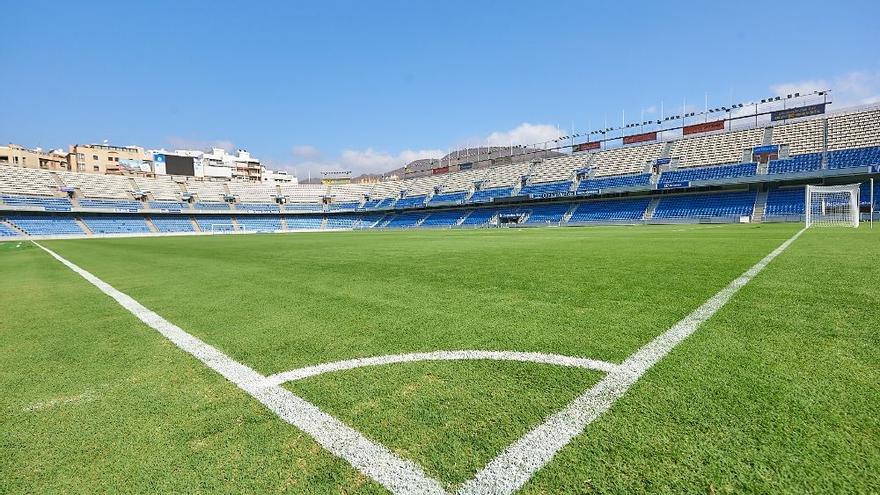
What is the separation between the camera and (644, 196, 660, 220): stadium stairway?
139ft

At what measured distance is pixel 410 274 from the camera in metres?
7.38

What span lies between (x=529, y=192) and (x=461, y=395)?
53.6 meters

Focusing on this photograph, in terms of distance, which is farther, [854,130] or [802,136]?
[802,136]

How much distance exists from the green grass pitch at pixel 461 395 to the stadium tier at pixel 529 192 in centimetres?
4043

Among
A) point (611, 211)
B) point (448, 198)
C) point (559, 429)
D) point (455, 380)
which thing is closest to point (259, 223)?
point (448, 198)

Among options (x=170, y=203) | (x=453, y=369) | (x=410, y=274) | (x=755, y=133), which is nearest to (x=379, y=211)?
(x=170, y=203)

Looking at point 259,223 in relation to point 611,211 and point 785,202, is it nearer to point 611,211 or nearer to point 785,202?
point 611,211

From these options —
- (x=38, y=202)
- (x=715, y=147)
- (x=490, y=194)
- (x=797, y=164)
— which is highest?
(x=715, y=147)

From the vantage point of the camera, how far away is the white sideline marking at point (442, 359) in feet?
8.51

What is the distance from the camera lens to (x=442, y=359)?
2830 millimetres

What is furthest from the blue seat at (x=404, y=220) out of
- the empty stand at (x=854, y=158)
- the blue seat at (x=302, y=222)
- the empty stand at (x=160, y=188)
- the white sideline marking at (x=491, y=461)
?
the white sideline marking at (x=491, y=461)

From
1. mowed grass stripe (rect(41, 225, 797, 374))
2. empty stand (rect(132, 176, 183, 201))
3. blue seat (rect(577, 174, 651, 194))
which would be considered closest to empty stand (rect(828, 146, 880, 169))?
blue seat (rect(577, 174, 651, 194))

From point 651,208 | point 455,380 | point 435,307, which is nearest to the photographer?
point 455,380

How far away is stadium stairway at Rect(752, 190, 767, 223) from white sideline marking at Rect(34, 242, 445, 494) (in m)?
44.2
